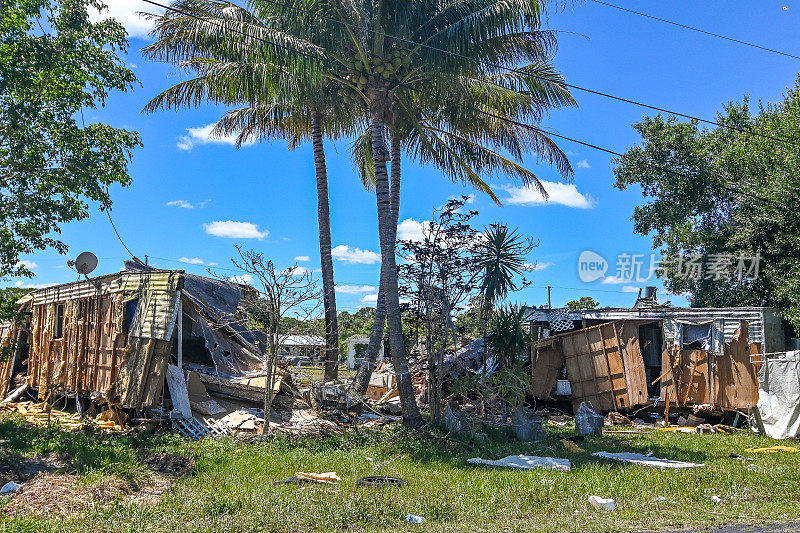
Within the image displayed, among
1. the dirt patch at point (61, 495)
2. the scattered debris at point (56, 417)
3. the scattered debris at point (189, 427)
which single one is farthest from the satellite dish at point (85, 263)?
the dirt patch at point (61, 495)

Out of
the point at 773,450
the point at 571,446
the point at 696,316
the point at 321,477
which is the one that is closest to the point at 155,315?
the point at 321,477

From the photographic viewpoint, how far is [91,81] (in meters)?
13.3

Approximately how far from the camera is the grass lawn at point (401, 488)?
22.1 ft

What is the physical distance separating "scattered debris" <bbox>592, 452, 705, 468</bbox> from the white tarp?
483 cm

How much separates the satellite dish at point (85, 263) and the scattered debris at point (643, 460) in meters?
12.0

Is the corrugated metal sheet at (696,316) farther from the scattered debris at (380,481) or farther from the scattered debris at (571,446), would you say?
the scattered debris at (380,481)

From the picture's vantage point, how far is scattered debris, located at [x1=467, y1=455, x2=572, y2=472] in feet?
32.2

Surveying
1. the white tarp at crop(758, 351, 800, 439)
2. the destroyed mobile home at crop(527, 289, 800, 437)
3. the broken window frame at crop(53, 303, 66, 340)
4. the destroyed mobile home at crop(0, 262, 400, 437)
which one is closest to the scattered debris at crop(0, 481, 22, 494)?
the destroyed mobile home at crop(0, 262, 400, 437)

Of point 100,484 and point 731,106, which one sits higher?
point 731,106

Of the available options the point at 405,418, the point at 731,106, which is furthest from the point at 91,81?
the point at 731,106

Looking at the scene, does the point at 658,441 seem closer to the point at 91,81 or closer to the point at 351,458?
the point at 351,458

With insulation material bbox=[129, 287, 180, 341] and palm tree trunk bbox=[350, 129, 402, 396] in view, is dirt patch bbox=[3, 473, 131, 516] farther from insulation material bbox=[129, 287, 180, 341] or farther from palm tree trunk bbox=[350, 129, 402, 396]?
palm tree trunk bbox=[350, 129, 402, 396]

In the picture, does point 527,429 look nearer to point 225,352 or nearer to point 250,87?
point 225,352

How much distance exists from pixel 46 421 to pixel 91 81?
790cm
